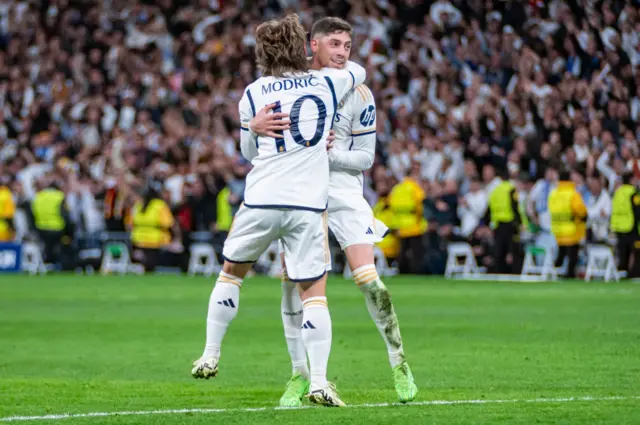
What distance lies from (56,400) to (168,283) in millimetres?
14824

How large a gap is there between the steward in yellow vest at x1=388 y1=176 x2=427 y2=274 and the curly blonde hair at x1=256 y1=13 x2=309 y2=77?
17176 mm

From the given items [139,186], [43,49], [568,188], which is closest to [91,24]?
[43,49]

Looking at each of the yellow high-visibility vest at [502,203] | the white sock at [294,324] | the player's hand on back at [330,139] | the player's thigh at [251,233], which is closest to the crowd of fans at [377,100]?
the yellow high-visibility vest at [502,203]

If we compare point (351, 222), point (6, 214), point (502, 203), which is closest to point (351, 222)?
point (351, 222)

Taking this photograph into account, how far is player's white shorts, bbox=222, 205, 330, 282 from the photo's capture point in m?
7.45

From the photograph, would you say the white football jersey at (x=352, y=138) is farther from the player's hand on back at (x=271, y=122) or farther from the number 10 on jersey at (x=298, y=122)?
the player's hand on back at (x=271, y=122)

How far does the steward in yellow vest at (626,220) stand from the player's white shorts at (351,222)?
1521cm

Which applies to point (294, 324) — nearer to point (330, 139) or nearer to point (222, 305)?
point (222, 305)

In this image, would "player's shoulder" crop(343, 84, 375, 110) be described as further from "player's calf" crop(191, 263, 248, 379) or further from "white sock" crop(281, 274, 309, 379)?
"player's calf" crop(191, 263, 248, 379)

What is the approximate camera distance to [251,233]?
7527mm

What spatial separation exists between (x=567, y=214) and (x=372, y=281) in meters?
15.8

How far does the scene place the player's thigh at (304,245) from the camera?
7449mm

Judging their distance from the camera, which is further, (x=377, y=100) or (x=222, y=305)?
(x=377, y=100)

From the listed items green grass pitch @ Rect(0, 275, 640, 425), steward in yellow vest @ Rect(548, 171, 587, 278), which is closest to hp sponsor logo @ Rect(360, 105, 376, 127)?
green grass pitch @ Rect(0, 275, 640, 425)
